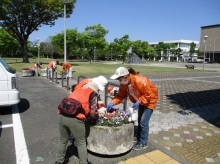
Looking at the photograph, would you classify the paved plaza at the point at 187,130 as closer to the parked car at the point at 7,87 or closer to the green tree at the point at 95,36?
the parked car at the point at 7,87

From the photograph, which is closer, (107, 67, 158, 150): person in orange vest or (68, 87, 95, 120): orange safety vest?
(68, 87, 95, 120): orange safety vest

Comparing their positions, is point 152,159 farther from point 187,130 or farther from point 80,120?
A: point 187,130

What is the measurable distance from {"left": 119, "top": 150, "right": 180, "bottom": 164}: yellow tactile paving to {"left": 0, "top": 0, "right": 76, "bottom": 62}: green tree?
84.7ft

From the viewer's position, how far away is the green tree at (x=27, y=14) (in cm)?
2548

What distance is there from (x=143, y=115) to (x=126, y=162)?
3.06ft

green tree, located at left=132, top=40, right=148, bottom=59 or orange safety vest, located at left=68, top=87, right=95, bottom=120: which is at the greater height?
green tree, located at left=132, top=40, right=148, bottom=59

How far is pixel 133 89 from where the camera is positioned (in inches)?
157

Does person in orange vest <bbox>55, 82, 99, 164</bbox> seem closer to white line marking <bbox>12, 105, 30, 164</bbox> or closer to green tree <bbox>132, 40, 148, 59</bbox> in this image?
white line marking <bbox>12, 105, 30, 164</bbox>

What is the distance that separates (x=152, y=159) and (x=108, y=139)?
92cm

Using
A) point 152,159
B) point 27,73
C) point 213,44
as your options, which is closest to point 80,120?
point 152,159

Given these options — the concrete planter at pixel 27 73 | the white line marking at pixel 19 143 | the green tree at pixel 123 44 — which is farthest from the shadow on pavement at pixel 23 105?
the green tree at pixel 123 44

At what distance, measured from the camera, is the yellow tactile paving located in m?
3.79

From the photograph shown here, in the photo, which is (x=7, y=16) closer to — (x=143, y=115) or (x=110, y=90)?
(x=110, y=90)

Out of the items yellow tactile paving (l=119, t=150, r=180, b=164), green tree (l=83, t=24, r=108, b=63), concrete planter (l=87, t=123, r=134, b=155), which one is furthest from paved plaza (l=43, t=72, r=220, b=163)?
green tree (l=83, t=24, r=108, b=63)
